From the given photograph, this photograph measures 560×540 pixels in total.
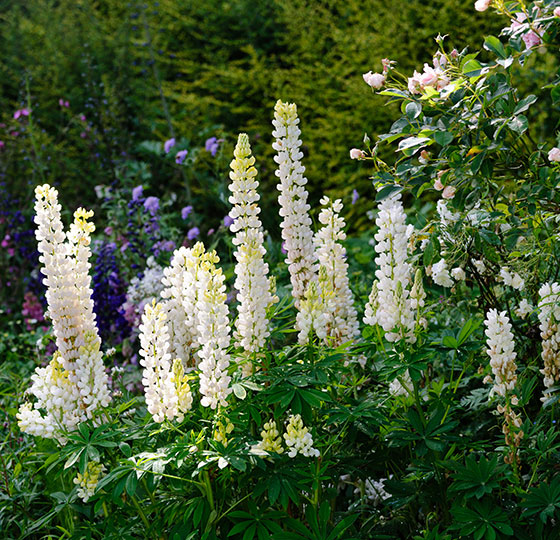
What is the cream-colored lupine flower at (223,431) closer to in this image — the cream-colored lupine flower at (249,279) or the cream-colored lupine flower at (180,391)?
the cream-colored lupine flower at (180,391)

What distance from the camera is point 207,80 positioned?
280 inches

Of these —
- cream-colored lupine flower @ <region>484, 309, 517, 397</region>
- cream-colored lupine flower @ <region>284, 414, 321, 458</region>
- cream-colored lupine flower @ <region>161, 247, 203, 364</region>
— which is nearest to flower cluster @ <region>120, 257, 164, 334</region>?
cream-colored lupine flower @ <region>161, 247, 203, 364</region>

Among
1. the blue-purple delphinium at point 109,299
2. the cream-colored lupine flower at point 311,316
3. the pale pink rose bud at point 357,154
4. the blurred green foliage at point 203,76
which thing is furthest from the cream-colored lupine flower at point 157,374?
the blurred green foliage at point 203,76

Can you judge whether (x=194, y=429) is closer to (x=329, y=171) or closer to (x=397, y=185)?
(x=397, y=185)

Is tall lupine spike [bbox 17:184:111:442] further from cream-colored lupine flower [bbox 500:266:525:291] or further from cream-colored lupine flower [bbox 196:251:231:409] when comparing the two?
cream-colored lupine flower [bbox 500:266:525:291]

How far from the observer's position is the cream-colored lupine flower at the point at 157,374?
1897 millimetres

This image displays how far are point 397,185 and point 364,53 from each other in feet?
14.3

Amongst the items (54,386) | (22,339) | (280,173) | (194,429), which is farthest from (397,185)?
(22,339)

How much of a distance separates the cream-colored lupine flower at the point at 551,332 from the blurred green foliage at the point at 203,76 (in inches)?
150

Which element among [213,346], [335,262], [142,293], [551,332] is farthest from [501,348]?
[142,293]

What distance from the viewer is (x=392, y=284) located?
2.05 metres

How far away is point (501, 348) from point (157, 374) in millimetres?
952

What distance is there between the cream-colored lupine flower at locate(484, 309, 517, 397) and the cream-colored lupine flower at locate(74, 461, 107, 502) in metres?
1.15

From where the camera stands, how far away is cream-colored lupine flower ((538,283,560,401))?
203 centimetres
